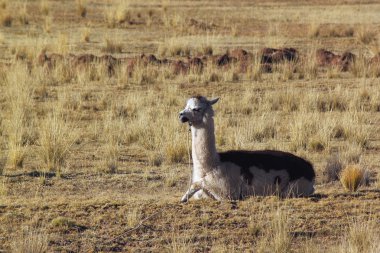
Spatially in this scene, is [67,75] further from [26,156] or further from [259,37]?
[259,37]

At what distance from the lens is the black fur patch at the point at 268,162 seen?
10375 millimetres

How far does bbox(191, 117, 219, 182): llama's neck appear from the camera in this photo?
10.4 m

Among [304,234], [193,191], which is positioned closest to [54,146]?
[193,191]

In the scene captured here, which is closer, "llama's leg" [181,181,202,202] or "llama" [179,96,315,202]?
"llama" [179,96,315,202]

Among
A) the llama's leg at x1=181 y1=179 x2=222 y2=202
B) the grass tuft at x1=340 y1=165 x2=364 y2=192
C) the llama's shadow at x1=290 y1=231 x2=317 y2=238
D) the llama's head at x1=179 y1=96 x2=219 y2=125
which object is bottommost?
the llama's shadow at x1=290 y1=231 x2=317 y2=238

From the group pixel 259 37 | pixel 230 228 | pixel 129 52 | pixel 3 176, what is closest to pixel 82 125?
pixel 3 176

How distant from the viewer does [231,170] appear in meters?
10.4

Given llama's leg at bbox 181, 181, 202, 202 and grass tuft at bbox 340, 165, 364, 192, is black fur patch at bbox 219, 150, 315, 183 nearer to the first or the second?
llama's leg at bbox 181, 181, 202, 202

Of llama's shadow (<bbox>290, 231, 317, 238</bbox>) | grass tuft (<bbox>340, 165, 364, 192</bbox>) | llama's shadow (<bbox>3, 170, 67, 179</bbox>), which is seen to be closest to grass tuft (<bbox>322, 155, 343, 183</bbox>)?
grass tuft (<bbox>340, 165, 364, 192</bbox>)

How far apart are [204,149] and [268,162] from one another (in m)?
0.69

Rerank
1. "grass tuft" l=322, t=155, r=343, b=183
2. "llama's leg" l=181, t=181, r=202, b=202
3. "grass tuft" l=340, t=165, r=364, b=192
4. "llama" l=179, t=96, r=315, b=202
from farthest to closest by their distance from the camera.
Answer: "grass tuft" l=322, t=155, r=343, b=183 < "grass tuft" l=340, t=165, r=364, b=192 < "llama's leg" l=181, t=181, r=202, b=202 < "llama" l=179, t=96, r=315, b=202

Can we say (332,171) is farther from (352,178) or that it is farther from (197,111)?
(197,111)

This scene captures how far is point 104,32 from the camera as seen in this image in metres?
31.1

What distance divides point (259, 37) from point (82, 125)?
13.5m
